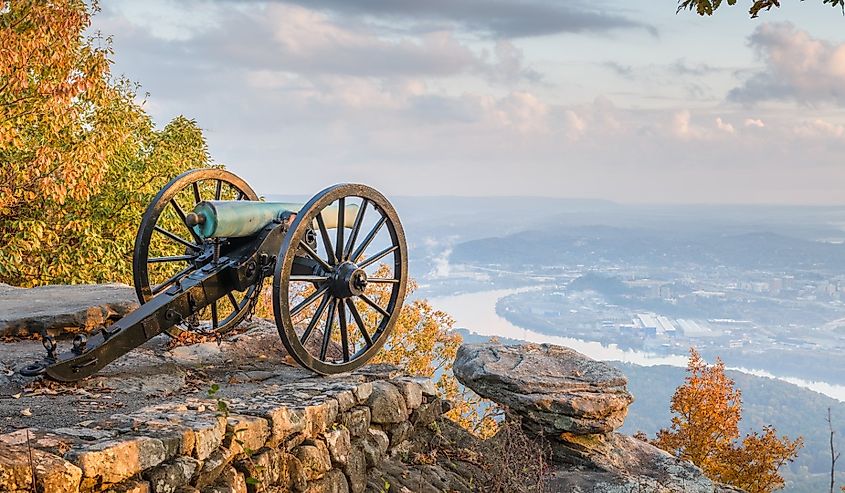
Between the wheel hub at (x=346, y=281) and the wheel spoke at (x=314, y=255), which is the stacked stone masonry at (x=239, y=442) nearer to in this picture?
the wheel hub at (x=346, y=281)

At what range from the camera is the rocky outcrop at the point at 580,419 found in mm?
9609

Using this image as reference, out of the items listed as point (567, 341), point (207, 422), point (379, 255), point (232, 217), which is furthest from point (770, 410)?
point (207, 422)

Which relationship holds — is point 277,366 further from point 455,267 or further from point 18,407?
point 455,267

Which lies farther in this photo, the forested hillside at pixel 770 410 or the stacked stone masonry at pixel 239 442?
the forested hillside at pixel 770 410

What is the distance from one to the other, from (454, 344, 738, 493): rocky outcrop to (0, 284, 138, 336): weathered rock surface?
430 cm

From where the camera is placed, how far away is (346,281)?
23.2 feet

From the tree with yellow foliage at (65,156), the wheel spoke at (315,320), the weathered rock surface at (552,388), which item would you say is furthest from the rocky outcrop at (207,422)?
the tree with yellow foliage at (65,156)

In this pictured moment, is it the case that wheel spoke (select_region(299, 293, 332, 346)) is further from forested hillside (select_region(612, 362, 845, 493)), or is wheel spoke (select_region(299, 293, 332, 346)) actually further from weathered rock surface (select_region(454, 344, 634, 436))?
forested hillside (select_region(612, 362, 845, 493))

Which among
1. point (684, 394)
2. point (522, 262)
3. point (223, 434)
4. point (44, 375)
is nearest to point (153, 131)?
point (44, 375)

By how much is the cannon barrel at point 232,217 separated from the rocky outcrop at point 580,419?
3.64 meters

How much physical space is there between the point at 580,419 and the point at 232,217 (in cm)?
505

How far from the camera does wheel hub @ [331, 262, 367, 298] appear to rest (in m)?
7.09

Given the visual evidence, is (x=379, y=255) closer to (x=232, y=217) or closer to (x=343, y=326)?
(x=343, y=326)

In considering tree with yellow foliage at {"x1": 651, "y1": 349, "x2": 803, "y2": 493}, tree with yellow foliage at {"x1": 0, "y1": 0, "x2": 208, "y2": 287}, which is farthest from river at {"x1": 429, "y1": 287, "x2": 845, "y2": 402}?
tree with yellow foliage at {"x1": 0, "y1": 0, "x2": 208, "y2": 287}
